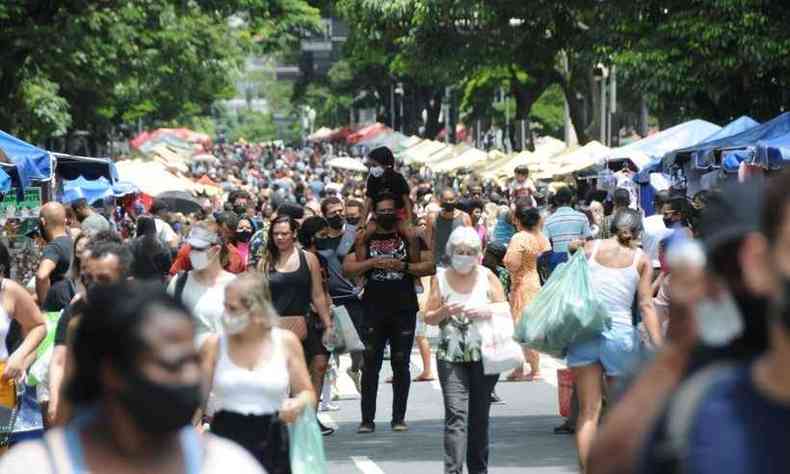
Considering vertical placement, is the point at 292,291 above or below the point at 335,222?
below

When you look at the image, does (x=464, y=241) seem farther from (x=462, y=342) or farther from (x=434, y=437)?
(x=434, y=437)

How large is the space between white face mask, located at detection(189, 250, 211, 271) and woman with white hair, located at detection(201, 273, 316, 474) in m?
2.05

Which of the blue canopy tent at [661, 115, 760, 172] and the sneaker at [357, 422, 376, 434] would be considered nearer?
the sneaker at [357, 422, 376, 434]

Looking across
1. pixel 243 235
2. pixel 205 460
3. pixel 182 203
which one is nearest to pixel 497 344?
pixel 243 235

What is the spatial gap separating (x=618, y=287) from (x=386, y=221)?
324 cm

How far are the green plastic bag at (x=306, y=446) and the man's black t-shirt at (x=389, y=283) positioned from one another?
577 centimetres

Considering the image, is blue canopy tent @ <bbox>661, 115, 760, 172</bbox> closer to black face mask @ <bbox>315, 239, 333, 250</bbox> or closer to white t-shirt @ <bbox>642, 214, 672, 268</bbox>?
white t-shirt @ <bbox>642, 214, 672, 268</bbox>

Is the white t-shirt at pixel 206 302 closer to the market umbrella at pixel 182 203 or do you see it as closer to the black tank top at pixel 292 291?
the black tank top at pixel 292 291

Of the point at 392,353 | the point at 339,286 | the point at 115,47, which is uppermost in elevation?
the point at 115,47

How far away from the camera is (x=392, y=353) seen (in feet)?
44.0

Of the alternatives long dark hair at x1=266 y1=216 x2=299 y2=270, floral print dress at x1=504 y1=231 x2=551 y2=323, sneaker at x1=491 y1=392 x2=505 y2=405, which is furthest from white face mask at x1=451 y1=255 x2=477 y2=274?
floral print dress at x1=504 y1=231 x2=551 y2=323

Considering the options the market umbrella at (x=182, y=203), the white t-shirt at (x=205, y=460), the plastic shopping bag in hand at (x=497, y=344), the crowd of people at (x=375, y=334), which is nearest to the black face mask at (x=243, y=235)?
the crowd of people at (x=375, y=334)

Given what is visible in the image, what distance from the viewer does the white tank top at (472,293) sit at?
10492 millimetres

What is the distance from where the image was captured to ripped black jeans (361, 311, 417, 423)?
13367mm
